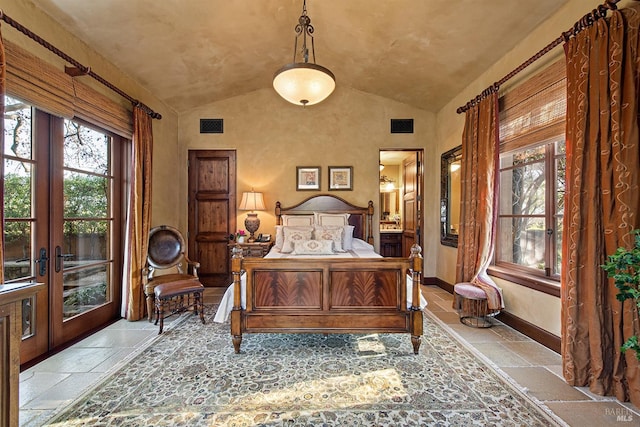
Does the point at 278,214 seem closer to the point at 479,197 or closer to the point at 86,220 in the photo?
the point at 86,220

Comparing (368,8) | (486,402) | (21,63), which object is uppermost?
(368,8)

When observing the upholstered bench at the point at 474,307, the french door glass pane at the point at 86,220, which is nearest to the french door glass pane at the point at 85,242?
the french door glass pane at the point at 86,220

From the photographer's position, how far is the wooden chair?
11.3 ft

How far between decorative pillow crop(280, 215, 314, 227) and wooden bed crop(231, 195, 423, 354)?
230 centimetres

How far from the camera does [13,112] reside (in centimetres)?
251

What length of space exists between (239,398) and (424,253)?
165 inches

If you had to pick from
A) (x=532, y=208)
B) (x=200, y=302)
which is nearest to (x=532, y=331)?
(x=532, y=208)

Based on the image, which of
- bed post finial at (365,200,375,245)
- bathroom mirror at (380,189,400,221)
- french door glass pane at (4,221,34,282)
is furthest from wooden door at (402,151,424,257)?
french door glass pane at (4,221,34,282)

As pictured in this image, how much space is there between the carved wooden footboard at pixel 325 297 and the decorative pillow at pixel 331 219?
2.28 m

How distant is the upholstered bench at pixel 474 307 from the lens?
3365 mm

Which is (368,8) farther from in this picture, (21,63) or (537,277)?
(537,277)

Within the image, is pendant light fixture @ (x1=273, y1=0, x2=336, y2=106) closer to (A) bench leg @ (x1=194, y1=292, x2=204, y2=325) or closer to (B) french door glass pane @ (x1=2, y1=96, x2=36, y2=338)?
(B) french door glass pane @ (x1=2, y1=96, x2=36, y2=338)

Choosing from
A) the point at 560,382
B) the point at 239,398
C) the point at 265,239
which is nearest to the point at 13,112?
the point at 239,398

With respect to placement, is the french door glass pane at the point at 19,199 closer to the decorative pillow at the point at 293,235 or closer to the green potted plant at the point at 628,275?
the decorative pillow at the point at 293,235
